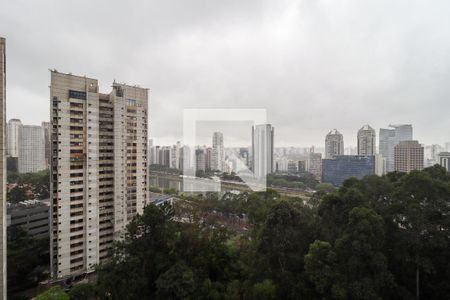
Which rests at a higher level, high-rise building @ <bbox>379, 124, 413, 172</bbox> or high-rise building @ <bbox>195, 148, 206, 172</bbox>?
high-rise building @ <bbox>379, 124, 413, 172</bbox>

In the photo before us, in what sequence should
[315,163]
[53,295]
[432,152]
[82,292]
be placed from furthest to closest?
[315,163] → [432,152] → [82,292] → [53,295]

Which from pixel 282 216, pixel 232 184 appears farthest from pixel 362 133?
pixel 282 216

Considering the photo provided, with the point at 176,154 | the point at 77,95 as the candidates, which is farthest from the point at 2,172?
the point at 176,154

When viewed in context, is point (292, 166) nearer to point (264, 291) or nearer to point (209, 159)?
point (209, 159)

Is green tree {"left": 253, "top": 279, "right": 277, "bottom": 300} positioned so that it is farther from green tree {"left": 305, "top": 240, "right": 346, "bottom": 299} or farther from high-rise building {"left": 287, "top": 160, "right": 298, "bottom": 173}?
high-rise building {"left": 287, "top": 160, "right": 298, "bottom": 173}

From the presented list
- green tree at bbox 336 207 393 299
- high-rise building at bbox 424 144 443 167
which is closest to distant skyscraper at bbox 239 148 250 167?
green tree at bbox 336 207 393 299

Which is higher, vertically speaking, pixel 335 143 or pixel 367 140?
pixel 367 140

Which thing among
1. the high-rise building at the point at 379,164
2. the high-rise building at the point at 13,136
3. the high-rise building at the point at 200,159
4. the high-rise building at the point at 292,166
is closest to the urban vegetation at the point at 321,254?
the high-rise building at the point at 200,159
